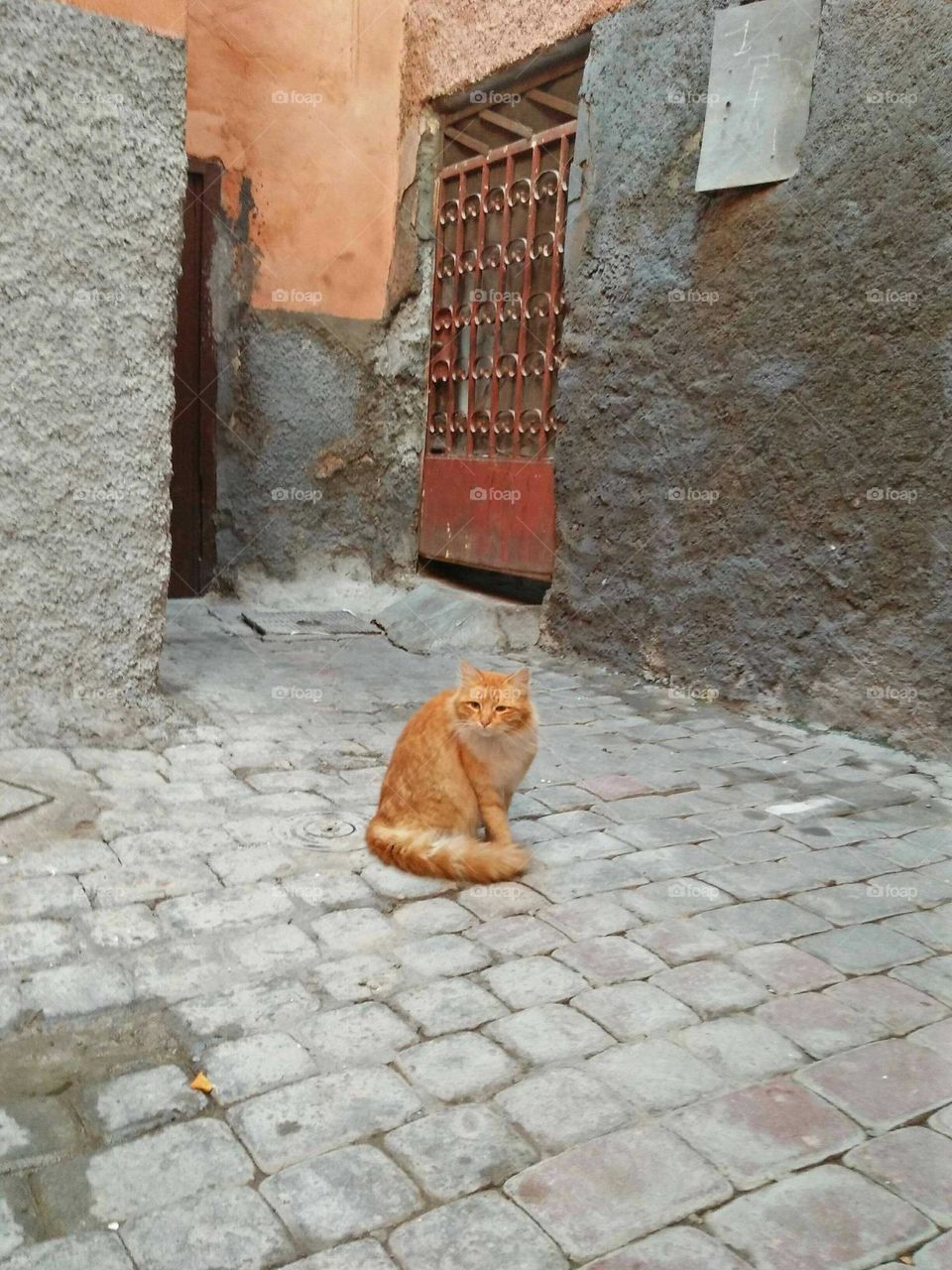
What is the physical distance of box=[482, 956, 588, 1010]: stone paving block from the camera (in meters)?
2.51

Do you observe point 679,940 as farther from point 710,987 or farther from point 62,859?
point 62,859

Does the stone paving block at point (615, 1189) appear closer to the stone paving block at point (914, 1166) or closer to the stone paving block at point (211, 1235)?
the stone paving block at point (914, 1166)

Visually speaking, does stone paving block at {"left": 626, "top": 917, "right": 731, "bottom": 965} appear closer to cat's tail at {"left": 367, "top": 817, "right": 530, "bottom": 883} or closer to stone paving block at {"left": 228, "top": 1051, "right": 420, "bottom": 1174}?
cat's tail at {"left": 367, "top": 817, "right": 530, "bottom": 883}

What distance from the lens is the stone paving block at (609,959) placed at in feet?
8.64

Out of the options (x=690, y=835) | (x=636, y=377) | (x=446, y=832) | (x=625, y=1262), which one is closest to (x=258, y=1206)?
(x=625, y=1262)

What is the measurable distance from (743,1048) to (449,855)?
3.37 ft

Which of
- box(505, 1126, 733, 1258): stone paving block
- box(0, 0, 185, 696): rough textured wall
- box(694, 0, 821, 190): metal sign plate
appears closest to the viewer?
box(505, 1126, 733, 1258): stone paving block

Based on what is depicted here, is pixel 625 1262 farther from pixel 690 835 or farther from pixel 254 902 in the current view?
Result: pixel 690 835

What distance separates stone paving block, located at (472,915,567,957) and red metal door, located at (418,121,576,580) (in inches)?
151

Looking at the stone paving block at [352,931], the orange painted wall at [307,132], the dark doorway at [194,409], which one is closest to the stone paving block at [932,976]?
the stone paving block at [352,931]

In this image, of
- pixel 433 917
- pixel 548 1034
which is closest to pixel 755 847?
pixel 433 917

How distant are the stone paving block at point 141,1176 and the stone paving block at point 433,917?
920mm

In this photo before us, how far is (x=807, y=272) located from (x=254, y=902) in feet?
11.9

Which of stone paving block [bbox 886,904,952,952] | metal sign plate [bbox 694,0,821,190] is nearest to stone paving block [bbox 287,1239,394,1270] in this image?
stone paving block [bbox 886,904,952,952]
